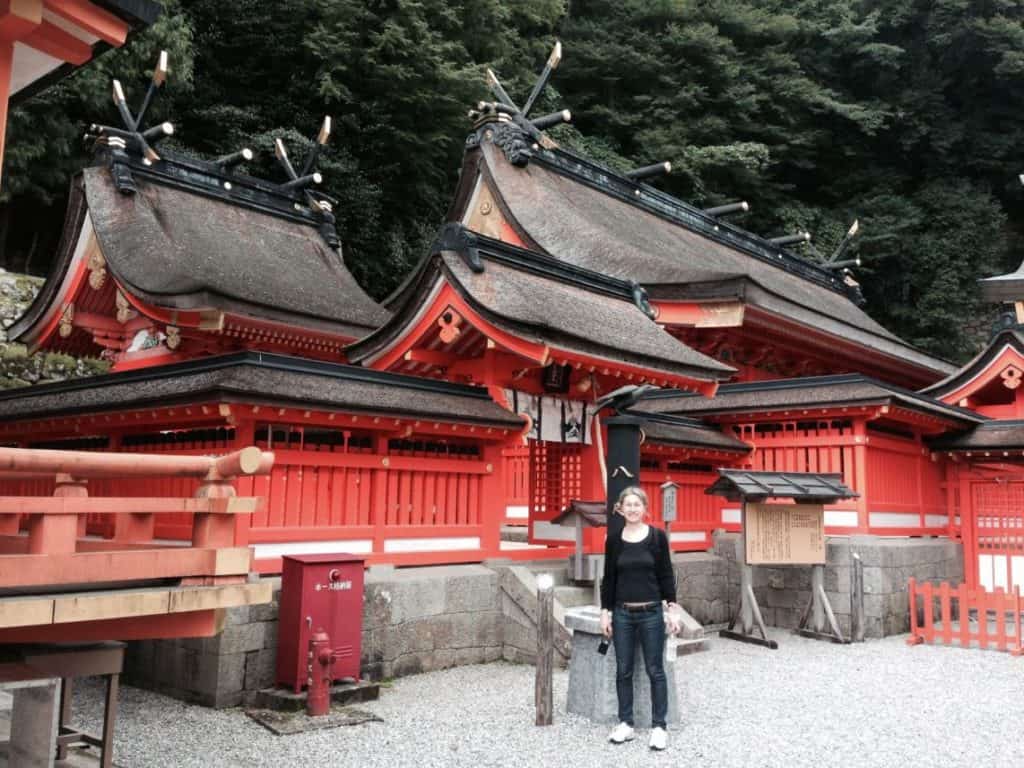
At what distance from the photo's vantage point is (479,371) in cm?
1084

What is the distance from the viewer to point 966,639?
36.5 ft

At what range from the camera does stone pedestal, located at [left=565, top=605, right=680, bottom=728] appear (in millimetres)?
7051

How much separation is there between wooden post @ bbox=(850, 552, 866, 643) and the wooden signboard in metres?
0.76

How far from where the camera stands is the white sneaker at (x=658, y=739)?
641cm

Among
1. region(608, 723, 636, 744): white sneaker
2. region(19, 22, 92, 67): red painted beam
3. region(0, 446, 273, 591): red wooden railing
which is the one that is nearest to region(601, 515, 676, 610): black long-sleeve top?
region(608, 723, 636, 744): white sneaker

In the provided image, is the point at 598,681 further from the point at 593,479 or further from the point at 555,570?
the point at 593,479

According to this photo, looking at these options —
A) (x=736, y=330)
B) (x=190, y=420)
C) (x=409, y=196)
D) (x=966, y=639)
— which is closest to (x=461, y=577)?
(x=190, y=420)

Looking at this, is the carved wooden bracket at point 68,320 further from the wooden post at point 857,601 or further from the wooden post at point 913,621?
the wooden post at point 913,621

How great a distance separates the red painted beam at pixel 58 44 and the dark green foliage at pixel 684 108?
19.7 m

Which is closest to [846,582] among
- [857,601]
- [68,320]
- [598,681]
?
[857,601]

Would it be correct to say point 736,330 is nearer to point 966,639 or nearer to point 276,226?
point 966,639

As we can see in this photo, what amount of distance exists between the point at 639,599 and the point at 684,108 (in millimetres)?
30877

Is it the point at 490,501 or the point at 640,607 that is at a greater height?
the point at 490,501

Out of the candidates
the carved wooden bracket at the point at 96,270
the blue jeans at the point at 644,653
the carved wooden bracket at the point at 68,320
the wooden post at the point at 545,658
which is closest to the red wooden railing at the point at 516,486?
the carved wooden bracket at the point at 96,270
